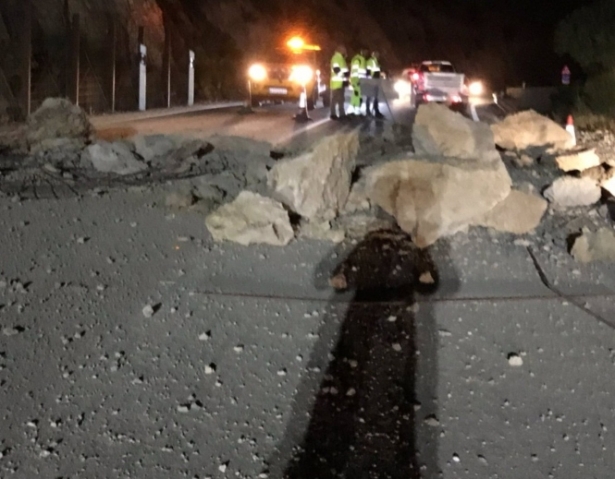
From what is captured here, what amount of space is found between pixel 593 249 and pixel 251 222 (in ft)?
10.7

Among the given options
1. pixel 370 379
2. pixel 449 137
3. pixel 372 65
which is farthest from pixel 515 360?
pixel 372 65

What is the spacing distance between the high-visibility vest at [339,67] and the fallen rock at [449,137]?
8416mm

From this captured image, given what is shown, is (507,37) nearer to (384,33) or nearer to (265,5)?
(384,33)

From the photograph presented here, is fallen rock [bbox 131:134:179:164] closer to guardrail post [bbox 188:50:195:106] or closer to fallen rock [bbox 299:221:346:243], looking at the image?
fallen rock [bbox 299:221:346:243]

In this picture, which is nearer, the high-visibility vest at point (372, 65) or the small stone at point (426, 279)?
the small stone at point (426, 279)

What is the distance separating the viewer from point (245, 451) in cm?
423

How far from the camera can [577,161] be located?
1092cm

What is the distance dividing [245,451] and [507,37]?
206 ft

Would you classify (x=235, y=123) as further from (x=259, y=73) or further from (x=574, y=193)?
(x=574, y=193)

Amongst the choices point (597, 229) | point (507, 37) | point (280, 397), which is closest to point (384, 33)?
point (507, 37)

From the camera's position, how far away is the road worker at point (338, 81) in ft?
57.0

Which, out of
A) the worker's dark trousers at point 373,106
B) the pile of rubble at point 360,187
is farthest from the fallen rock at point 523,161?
the worker's dark trousers at point 373,106

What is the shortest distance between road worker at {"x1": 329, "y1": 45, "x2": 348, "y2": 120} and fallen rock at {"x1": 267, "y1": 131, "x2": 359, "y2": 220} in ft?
32.3

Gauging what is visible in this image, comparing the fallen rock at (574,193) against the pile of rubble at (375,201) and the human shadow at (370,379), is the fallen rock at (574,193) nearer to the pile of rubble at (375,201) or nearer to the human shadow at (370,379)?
the pile of rubble at (375,201)
